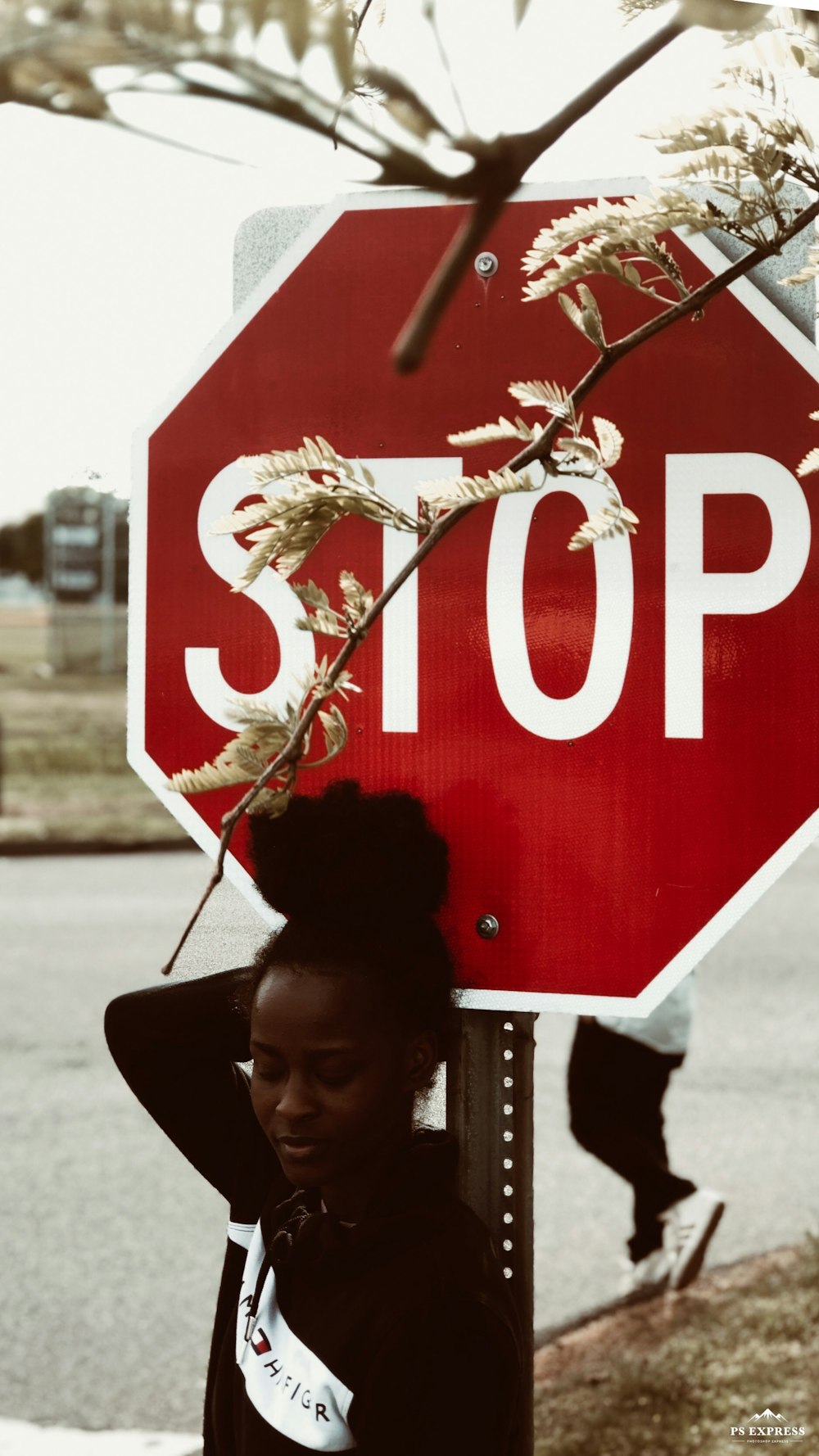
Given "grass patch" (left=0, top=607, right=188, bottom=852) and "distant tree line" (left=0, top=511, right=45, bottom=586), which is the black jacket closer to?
Answer: "grass patch" (left=0, top=607, right=188, bottom=852)

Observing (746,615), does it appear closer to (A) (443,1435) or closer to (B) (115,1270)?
(A) (443,1435)

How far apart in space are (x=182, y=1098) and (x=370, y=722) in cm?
46

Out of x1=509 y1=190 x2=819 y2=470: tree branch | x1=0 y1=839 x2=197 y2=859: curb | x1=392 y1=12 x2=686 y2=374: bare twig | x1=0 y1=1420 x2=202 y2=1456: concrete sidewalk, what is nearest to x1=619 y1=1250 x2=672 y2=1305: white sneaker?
x1=0 y1=1420 x2=202 y2=1456: concrete sidewalk

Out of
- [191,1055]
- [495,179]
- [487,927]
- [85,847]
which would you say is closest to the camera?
[495,179]

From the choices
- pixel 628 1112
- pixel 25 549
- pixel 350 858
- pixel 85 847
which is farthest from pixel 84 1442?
pixel 25 549

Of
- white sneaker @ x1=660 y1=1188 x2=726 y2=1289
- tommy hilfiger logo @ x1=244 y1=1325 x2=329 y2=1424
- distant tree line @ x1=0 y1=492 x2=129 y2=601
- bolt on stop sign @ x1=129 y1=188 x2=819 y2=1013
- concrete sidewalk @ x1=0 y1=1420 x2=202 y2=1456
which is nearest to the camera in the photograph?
tommy hilfiger logo @ x1=244 y1=1325 x2=329 y2=1424

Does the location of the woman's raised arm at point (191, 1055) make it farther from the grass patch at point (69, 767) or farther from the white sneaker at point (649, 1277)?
the grass patch at point (69, 767)

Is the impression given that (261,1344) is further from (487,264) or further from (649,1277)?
(649,1277)

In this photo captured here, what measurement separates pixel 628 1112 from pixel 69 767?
14532 mm

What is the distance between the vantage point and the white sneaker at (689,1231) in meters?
4.00

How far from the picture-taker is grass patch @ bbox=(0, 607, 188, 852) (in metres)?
13.6

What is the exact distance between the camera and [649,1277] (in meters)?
4.06

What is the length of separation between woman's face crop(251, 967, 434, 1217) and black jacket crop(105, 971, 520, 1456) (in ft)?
0.19

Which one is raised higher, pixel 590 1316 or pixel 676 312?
pixel 676 312
